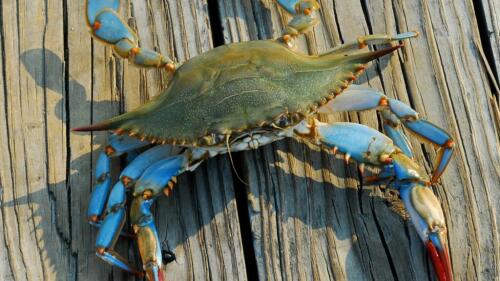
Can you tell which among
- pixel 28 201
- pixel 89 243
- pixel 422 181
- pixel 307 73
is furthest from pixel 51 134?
pixel 422 181

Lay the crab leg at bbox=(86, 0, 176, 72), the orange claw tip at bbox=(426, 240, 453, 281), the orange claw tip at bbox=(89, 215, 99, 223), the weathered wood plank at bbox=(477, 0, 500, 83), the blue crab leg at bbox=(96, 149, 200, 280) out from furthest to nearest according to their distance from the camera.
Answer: the weathered wood plank at bbox=(477, 0, 500, 83) < the crab leg at bbox=(86, 0, 176, 72) < the orange claw tip at bbox=(89, 215, 99, 223) < the blue crab leg at bbox=(96, 149, 200, 280) < the orange claw tip at bbox=(426, 240, 453, 281)

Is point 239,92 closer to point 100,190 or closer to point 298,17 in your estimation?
point 298,17

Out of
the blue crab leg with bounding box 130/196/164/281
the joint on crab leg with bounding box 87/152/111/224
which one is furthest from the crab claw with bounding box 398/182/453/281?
the joint on crab leg with bounding box 87/152/111/224

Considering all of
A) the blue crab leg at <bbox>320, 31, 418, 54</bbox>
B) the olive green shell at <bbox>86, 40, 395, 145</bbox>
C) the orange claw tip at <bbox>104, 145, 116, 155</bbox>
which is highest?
the blue crab leg at <bbox>320, 31, 418, 54</bbox>

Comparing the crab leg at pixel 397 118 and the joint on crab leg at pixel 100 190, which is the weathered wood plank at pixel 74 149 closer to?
the joint on crab leg at pixel 100 190

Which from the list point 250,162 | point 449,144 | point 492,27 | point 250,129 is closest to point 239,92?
point 250,129

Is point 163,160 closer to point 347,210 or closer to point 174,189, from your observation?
point 174,189

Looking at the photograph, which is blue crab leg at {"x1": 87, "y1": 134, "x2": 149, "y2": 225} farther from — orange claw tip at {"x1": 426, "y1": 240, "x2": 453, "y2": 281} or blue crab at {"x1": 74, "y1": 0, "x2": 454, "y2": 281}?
orange claw tip at {"x1": 426, "y1": 240, "x2": 453, "y2": 281}

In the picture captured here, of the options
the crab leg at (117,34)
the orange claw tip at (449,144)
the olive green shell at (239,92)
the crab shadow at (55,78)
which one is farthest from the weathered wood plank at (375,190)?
the crab shadow at (55,78)
